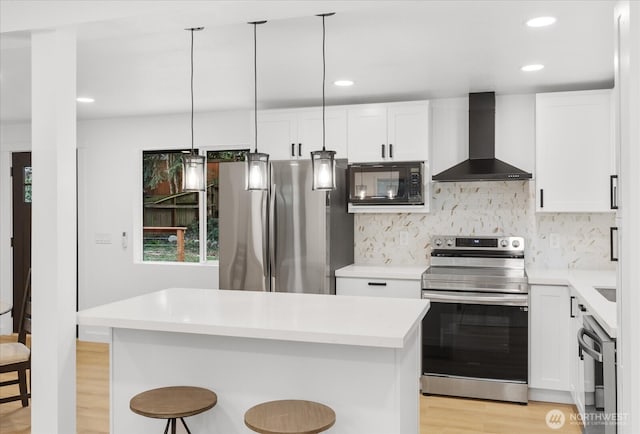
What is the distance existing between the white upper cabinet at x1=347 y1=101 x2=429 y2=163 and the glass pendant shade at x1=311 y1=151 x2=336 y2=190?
1.84 metres

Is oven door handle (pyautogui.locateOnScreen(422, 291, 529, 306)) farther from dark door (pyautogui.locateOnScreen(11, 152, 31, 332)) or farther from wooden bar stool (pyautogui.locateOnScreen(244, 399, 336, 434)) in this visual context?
dark door (pyautogui.locateOnScreen(11, 152, 31, 332))

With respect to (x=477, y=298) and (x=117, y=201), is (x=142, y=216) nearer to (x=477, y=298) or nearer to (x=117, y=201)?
(x=117, y=201)

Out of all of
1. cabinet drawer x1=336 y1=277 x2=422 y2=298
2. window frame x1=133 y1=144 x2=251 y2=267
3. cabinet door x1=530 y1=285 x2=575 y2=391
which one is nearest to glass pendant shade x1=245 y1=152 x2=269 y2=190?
cabinet drawer x1=336 y1=277 x2=422 y2=298

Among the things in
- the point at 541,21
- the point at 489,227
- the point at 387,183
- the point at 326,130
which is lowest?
the point at 489,227

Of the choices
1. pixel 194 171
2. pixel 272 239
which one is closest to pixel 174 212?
pixel 272 239

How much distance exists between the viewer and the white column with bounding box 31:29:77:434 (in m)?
2.69

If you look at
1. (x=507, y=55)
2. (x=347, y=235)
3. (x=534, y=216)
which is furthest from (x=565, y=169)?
(x=347, y=235)

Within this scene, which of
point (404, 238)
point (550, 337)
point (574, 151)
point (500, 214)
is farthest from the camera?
point (404, 238)

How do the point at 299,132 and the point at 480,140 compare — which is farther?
the point at 299,132

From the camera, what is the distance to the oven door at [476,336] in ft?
13.4

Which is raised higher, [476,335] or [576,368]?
[476,335]

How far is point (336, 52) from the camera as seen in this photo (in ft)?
11.4

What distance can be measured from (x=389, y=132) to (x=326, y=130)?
0.54m

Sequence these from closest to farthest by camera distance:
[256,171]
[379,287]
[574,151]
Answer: [256,171] < [574,151] < [379,287]
